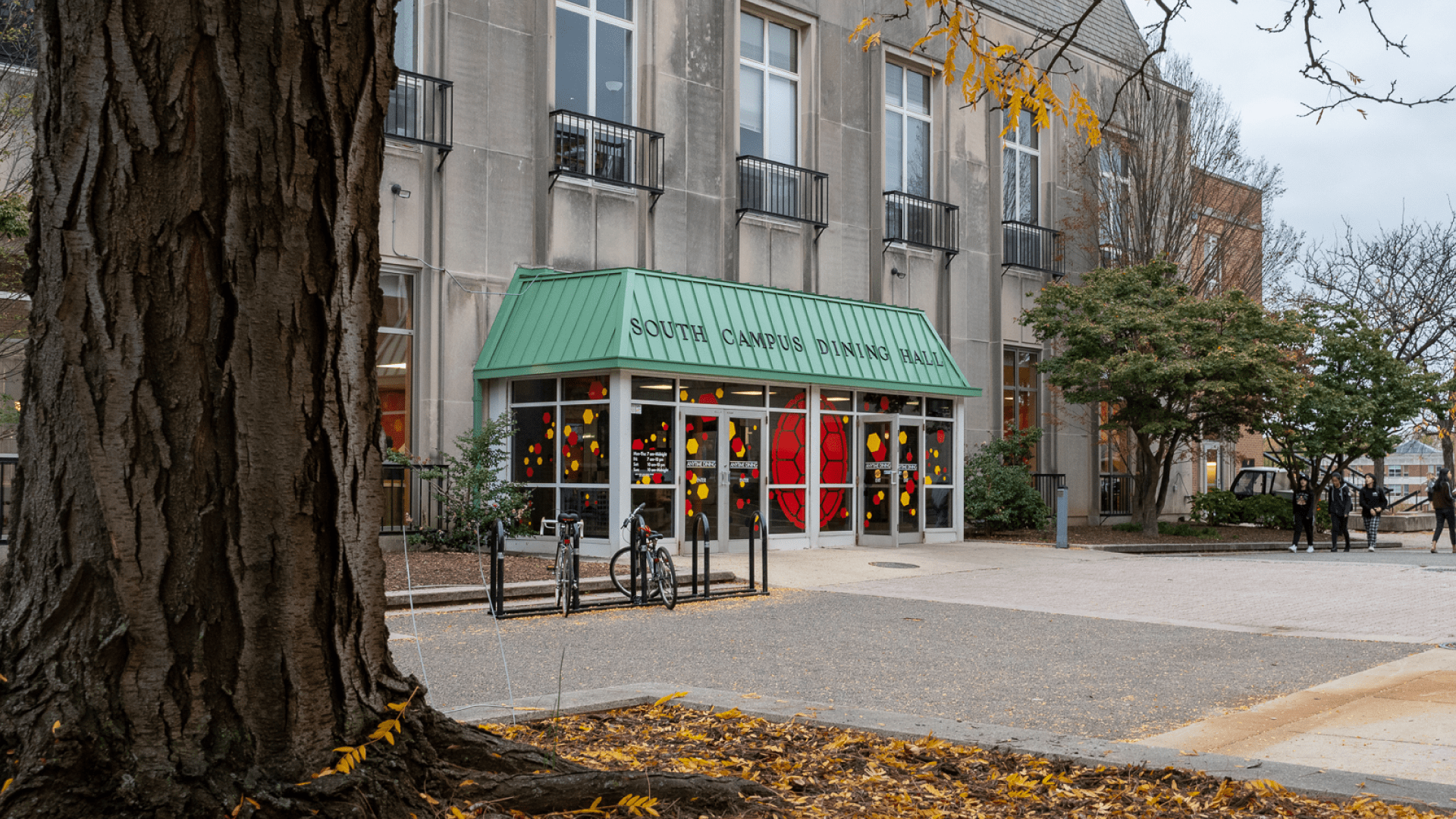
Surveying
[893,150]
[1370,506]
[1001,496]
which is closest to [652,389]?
[1001,496]

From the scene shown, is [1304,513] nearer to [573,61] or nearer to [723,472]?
[723,472]

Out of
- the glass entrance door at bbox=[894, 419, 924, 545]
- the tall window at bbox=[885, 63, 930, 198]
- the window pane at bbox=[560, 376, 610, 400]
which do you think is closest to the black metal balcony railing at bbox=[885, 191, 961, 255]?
the tall window at bbox=[885, 63, 930, 198]

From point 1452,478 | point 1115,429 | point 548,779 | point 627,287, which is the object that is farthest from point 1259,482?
point 548,779

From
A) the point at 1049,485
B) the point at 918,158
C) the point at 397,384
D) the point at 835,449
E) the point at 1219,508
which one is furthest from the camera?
the point at 1219,508

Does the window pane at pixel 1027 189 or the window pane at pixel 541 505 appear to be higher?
the window pane at pixel 1027 189

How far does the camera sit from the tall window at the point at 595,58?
20.1 m

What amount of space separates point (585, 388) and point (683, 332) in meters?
1.68

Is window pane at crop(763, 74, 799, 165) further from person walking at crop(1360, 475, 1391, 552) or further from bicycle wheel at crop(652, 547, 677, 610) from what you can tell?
person walking at crop(1360, 475, 1391, 552)

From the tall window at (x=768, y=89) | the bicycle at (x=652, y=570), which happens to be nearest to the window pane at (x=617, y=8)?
the tall window at (x=768, y=89)

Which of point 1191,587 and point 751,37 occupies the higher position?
point 751,37

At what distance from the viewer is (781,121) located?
76.8ft

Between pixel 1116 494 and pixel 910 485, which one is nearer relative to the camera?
pixel 910 485

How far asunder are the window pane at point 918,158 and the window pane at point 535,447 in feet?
35.2

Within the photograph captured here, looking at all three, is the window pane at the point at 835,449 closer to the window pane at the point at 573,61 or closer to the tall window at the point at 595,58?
the tall window at the point at 595,58
